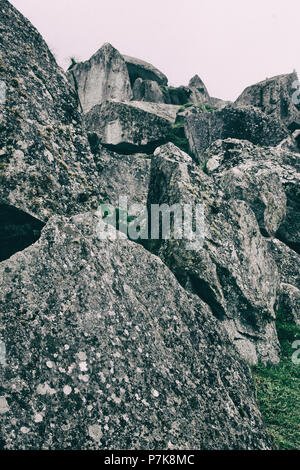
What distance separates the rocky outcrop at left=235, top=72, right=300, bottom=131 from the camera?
28.2m

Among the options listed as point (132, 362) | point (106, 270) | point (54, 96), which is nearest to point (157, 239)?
point (106, 270)

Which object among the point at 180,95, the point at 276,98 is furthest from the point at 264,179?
the point at 180,95

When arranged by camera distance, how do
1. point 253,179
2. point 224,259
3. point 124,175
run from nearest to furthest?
point 224,259
point 253,179
point 124,175

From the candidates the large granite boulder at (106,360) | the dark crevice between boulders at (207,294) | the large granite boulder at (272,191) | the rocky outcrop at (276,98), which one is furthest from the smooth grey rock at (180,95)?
the large granite boulder at (106,360)

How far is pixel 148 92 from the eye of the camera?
38.8 m

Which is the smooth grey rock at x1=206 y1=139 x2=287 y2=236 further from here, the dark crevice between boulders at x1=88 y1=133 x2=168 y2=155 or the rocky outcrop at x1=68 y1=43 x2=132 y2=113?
the rocky outcrop at x1=68 y1=43 x2=132 y2=113

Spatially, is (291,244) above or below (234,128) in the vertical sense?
below

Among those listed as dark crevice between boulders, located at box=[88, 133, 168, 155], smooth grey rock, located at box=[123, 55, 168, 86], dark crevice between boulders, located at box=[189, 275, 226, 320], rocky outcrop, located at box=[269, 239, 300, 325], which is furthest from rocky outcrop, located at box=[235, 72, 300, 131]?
dark crevice between boulders, located at box=[189, 275, 226, 320]

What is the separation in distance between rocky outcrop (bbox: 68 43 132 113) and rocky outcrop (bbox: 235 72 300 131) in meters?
13.6

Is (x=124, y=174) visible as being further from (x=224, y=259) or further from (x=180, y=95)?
(x=180, y=95)

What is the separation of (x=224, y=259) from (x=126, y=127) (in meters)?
11.9

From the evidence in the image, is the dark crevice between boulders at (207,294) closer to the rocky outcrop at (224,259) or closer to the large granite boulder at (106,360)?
the rocky outcrop at (224,259)
